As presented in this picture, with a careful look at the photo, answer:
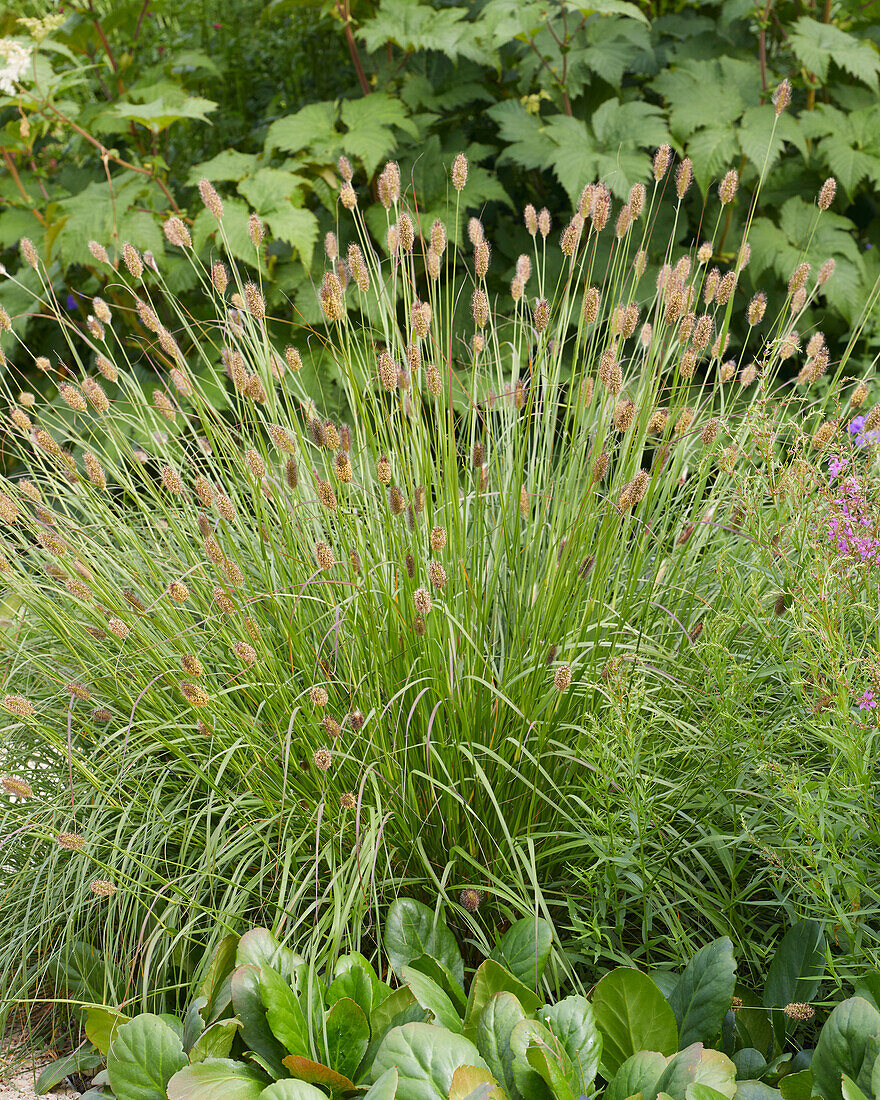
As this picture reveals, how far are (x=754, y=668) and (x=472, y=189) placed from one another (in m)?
2.48

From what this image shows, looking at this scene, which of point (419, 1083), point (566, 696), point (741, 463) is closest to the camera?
point (419, 1083)

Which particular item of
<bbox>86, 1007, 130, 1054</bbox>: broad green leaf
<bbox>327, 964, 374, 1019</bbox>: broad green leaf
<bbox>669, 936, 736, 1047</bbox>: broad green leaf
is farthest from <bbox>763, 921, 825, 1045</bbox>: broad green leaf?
<bbox>86, 1007, 130, 1054</bbox>: broad green leaf

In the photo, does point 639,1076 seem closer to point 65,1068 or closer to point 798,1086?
point 798,1086

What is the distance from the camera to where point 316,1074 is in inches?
56.6

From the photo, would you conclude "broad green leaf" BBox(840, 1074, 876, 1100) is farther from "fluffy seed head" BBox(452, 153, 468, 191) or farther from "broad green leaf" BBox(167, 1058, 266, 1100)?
"fluffy seed head" BBox(452, 153, 468, 191)

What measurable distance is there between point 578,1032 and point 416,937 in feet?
1.15

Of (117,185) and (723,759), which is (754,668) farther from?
(117,185)

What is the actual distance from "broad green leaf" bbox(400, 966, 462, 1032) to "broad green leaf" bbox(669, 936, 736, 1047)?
37cm

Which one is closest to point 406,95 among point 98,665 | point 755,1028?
point 98,665

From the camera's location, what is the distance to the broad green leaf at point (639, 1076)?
1.38 m

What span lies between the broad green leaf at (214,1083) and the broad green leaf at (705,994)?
0.70 meters

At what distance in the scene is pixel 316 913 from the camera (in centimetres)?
190

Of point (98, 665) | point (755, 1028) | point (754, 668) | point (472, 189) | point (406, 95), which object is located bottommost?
point (755, 1028)

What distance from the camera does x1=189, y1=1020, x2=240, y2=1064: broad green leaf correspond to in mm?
1518
